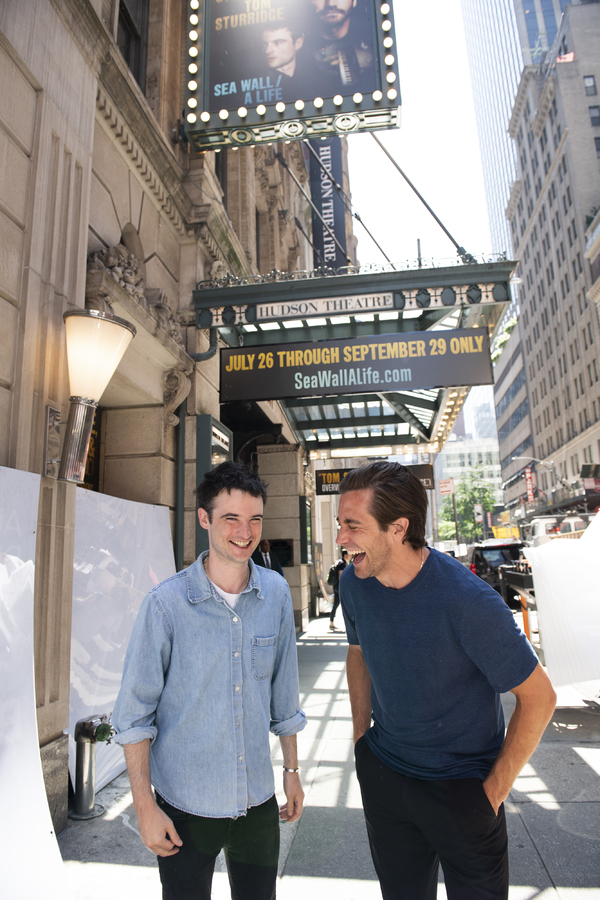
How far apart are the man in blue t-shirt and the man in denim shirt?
0.38 meters

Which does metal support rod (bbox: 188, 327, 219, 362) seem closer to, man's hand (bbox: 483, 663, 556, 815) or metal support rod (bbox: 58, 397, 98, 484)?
metal support rod (bbox: 58, 397, 98, 484)

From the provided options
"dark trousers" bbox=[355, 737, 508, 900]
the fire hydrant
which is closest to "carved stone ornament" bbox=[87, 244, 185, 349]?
the fire hydrant

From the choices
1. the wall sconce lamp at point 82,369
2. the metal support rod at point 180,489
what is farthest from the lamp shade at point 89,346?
the metal support rod at point 180,489

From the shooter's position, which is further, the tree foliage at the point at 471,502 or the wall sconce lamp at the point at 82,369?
the tree foliage at the point at 471,502

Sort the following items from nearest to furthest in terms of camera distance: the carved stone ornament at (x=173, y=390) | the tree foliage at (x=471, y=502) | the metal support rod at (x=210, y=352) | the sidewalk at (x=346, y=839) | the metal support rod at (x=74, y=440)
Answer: the sidewalk at (x=346, y=839), the metal support rod at (x=74, y=440), the carved stone ornament at (x=173, y=390), the metal support rod at (x=210, y=352), the tree foliage at (x=471, y=502)

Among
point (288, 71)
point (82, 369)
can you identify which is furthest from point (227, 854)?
→ point (288, 71)

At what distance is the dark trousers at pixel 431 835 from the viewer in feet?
5.77

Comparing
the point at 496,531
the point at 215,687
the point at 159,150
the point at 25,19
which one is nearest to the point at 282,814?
the point at 215,687

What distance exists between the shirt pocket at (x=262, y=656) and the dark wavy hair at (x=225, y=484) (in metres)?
0.49

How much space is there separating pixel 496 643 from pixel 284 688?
0.87 meters

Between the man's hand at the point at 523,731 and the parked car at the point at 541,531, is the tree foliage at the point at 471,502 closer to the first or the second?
the parked car at the point at 541,531

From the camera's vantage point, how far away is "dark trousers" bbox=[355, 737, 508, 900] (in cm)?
176

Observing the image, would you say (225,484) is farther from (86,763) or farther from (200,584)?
(86,763)

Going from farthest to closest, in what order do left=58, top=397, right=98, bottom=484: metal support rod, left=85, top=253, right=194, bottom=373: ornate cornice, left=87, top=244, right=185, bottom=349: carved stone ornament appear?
left=87, top=244, right=185, bottom=349: carved stone ornament → left=85, top=253, right=194, bottom=373: ornate cornice → left=58, top=397, right=98, bottom=484: metal support rod
